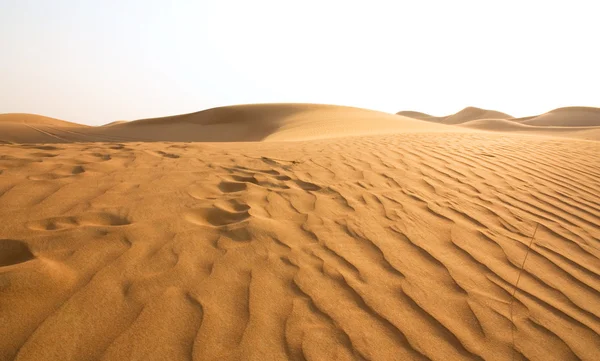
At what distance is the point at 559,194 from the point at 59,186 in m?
4.79

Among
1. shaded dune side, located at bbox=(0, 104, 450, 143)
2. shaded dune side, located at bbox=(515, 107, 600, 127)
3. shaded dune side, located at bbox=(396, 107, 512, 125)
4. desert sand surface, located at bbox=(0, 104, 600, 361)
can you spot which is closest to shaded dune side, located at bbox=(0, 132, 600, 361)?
desert sand surface, located at bbox=(0, 104, 600, 361)

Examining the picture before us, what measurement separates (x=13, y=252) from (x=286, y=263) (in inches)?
57.1

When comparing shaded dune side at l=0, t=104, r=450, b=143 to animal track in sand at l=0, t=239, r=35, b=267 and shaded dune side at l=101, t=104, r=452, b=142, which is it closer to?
shaded dune side at l=101, t=104, r=452, b=142

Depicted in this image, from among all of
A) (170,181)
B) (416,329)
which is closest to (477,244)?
(416,329)

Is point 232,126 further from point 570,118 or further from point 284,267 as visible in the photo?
point 570,118

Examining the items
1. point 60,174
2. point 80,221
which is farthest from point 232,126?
point 80,221

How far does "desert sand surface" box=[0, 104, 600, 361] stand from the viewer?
1559mm

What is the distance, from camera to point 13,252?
76.1 inches

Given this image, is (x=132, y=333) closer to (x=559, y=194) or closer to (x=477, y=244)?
(x=477, y=244)

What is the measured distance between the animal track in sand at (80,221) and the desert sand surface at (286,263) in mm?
15

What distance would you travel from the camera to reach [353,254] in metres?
2.29

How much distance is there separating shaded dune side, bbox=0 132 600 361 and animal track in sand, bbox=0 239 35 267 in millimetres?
12

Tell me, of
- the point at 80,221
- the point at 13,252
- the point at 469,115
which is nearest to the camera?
the point at 13,252

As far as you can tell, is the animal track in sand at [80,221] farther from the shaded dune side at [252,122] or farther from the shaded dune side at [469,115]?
the shaded dune side at [469,115]
